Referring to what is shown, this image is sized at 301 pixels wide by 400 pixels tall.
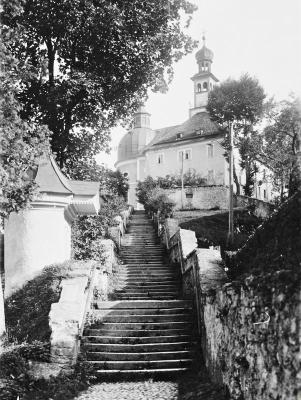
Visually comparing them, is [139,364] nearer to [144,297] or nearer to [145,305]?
[145,305]

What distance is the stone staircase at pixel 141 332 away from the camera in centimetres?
944

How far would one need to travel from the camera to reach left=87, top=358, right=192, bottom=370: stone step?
941 cm

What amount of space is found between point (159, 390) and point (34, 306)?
4694mm

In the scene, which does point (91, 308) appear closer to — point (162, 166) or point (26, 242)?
point (26, 242)

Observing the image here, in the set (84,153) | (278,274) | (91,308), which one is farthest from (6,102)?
(84,153)

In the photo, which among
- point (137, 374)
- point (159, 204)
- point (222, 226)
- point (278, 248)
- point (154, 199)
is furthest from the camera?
point (154, 199)

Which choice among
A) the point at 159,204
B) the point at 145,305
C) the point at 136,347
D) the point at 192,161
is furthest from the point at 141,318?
the point at 192,161

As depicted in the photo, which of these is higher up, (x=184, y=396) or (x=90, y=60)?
(x=90, y=60)

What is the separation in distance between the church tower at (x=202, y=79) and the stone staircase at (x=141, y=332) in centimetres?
5224

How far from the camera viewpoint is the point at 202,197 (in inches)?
1640

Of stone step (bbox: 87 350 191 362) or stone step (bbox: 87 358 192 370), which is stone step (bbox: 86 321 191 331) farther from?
stone step (bbox: 87 358 192 370)

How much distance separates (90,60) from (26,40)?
301 cm

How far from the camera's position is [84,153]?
2323 cm

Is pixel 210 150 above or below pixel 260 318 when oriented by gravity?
above
